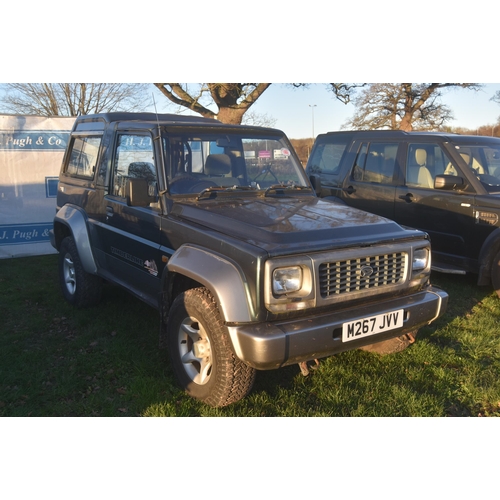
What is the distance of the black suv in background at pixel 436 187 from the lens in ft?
19.0

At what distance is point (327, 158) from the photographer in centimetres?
793

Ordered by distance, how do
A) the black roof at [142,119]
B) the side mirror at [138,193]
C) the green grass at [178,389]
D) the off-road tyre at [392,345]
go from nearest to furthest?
the green grass at [178,389] < the side mirror at [138,193] < the off-road tyre at [392,345] < the black roof at [142,119]

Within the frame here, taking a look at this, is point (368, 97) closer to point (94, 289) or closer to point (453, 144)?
point (453, 144)

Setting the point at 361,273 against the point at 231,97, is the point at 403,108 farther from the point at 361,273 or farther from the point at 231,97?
the point at 361,273

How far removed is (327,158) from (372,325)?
5.11 m

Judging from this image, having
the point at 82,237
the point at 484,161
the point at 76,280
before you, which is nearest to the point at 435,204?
the point at 484,161

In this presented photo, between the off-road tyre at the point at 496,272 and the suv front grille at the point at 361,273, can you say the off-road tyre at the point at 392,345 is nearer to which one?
the suv front grille at the point at 361,273

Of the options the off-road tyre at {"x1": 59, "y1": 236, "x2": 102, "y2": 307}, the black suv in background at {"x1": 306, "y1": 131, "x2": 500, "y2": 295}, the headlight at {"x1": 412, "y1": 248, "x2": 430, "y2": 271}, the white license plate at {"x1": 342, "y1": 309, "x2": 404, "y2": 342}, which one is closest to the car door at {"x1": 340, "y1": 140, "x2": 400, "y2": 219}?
the black suv in background at {"x1": 306, "y1": 131, "x2": 500, "y2": 295}

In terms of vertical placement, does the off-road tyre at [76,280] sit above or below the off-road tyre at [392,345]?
above

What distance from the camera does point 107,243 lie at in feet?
16.0

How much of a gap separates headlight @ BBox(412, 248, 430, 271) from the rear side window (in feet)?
13.7

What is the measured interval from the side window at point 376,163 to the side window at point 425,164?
0.85ft

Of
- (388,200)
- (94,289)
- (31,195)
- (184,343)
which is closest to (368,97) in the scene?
(388,200)

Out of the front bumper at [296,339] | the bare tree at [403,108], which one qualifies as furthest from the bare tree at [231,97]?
the front bumper at [296,339]
